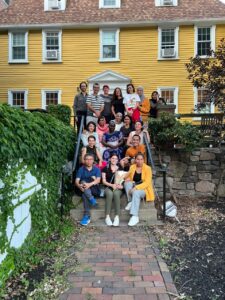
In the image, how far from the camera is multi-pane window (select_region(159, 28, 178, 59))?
17016 millimetres

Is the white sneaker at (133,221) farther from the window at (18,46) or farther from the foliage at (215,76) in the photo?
the window at (18,46)

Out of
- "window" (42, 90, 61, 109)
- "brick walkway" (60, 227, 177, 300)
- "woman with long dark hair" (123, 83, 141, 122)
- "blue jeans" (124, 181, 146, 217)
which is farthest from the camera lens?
"window" (42, 90, 61, 109)

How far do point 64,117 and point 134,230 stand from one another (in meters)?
5.98

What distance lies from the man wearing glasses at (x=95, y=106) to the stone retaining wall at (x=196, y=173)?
2.05 meters

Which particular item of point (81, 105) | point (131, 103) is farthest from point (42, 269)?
point (131, 103)

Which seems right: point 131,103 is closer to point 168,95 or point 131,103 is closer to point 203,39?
point 168,95

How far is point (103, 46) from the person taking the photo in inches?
685

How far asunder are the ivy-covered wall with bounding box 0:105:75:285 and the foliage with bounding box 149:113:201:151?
9.58 feet

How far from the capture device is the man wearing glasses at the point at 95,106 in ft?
31.2

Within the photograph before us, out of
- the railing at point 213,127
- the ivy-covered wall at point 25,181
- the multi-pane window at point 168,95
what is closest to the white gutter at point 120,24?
the multi-pane window at point 168,95

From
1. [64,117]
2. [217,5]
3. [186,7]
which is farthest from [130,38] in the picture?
[64,117]

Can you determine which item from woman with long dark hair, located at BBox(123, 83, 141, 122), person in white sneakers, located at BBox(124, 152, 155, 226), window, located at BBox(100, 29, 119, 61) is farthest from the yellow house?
person in white sneakers, located at BBox(124, 152, 155, 226)

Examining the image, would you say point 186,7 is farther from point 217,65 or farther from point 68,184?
point 68,184

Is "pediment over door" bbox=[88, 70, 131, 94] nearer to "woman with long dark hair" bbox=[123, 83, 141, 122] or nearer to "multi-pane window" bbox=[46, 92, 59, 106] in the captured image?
"multi-pane window" bbox=[46, 92, 59, 106]
